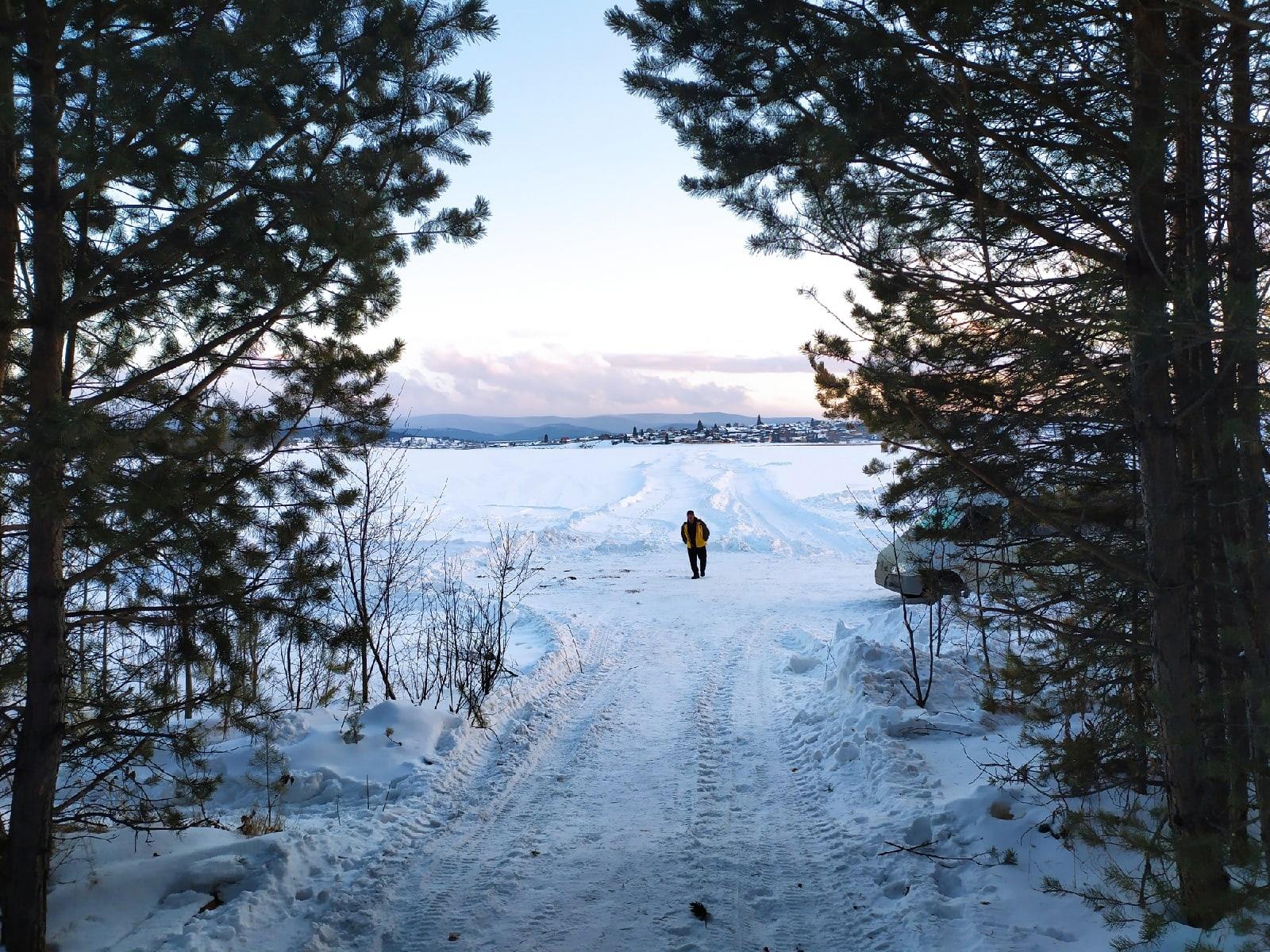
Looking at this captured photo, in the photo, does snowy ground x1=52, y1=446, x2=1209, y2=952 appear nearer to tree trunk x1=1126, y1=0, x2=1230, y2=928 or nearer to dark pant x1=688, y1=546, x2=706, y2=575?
tree trunk x1=1126, y1=0, x2=1230, y2=928

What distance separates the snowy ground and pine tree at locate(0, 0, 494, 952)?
3.48 ft

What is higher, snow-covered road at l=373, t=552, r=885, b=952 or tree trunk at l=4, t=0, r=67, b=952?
tree trunk at l=4, t=0, r=67, b=952

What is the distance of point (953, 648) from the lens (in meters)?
10.2

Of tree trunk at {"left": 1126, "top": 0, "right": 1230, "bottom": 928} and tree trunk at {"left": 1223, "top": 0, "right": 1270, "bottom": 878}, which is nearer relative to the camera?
tree trunk at {"left": 1223, "top": 0, "right": 1270, "bottom": 878}

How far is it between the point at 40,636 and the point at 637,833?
12.4 ft

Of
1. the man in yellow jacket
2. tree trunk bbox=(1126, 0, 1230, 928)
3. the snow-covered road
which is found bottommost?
the snow-covered road

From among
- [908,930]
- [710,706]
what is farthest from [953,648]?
[908,930]

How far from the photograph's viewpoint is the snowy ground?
4367mm

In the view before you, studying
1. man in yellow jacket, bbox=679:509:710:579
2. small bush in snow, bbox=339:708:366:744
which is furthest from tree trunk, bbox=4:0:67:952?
man in yellow jacket, bbox=679:509:710:579

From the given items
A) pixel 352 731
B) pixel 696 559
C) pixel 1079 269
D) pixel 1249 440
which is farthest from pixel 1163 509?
pixel 696 559

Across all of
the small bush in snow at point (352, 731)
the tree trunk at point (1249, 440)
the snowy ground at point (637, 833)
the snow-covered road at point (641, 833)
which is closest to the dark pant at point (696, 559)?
the snowy ground at point (637, 833)

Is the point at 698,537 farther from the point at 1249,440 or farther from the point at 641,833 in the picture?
the point at 1249,440

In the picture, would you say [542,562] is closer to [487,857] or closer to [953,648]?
[953,648]

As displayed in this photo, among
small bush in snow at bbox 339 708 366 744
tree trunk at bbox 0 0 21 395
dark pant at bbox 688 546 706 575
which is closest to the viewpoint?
tree trunk at bbox 0 0 21 395
